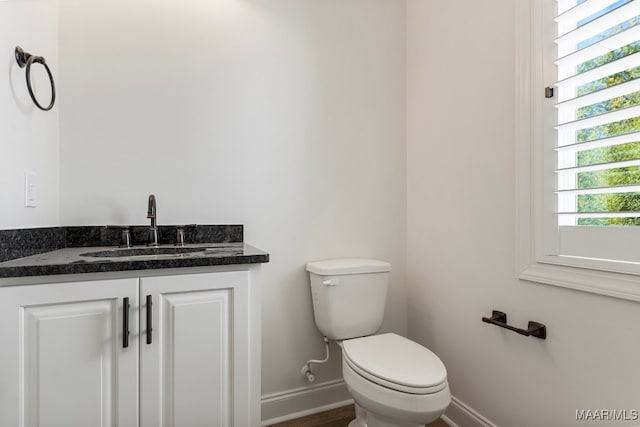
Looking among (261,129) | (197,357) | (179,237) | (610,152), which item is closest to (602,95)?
(610,152)

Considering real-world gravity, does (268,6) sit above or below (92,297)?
above

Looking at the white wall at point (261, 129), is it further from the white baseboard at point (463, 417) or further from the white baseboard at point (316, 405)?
the white baseboard at point (463, 417)

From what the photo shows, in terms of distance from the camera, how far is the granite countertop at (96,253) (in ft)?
3.26

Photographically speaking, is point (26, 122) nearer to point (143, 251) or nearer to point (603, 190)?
point (143, 251)

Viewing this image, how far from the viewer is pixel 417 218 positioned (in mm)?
2002

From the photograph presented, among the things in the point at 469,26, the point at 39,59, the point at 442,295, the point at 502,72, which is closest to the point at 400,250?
the point at 442,295

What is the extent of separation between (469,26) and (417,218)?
39.4 inches

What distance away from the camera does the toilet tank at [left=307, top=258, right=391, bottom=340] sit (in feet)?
5.49

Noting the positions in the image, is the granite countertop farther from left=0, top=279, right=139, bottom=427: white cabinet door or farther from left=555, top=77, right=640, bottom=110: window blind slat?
left=555, top=77, right=640, bottom=110: window blind slat

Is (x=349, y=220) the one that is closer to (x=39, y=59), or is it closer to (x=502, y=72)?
(x=502, y=72)

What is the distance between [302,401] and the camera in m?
1.82

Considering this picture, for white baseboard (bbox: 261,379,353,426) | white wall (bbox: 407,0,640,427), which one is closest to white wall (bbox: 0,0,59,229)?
white baseboard (bbox: 261,379,353,426)

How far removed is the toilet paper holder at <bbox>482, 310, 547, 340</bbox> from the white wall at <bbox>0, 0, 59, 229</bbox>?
182 centimetres

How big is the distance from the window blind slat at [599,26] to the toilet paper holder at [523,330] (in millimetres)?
1012
